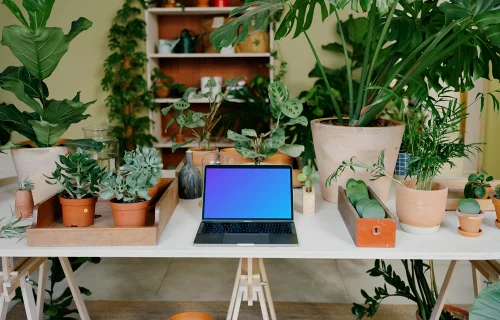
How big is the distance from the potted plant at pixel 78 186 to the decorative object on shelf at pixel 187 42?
3.06m

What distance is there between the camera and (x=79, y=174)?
1.60 meters

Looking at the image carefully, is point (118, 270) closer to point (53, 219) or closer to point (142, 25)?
point (53, 219)

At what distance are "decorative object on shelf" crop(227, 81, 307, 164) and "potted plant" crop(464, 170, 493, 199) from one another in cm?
63

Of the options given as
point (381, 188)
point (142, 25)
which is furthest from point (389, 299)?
point (142, 25)

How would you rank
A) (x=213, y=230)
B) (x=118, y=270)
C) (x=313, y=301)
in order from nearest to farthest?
1. (x=213, y=230)
2. (x=313, y=301)
3. (x=118, y=270)

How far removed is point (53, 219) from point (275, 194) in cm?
75

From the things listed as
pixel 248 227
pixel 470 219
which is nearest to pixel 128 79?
Answer: pixel 248 227

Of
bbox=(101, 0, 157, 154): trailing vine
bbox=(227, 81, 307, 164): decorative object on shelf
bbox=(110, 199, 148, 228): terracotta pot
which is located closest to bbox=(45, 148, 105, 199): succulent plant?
bbox=(110, 199, 148, 228): terracotta pot

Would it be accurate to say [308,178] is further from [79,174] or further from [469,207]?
[79,174]

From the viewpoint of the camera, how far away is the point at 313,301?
291 centimetres

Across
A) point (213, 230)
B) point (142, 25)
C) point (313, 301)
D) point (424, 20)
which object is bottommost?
point (313, 301)

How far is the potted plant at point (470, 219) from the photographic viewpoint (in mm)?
1572

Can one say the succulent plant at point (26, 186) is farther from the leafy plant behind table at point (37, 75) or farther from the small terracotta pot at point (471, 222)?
the small terracotta pot at point (471, 222)

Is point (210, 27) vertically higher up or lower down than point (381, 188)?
higher up
